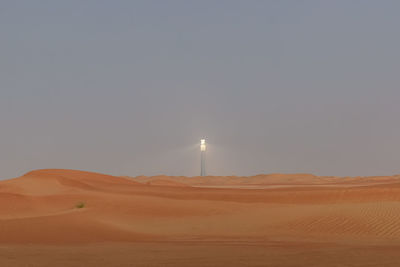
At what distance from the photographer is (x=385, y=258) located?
9328mm

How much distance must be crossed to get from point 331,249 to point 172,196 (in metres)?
21.7

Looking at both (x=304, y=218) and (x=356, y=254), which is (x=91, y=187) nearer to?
(x=304, y=218)

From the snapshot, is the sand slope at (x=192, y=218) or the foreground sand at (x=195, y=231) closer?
the foreground sand at (x=195, y=231)

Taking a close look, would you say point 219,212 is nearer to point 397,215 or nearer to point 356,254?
point 397,215

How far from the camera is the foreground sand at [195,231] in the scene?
31.7 feet

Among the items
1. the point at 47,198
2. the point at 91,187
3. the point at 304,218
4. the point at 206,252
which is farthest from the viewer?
the point at 91,187

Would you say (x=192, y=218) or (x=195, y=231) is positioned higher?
(x=192, y=218)

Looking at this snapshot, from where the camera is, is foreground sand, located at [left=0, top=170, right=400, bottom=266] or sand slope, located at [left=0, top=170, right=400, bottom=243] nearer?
foreground sand, located at [left=0, top=170, right=400, bottom=266]

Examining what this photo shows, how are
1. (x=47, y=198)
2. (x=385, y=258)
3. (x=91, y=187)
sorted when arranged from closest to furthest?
1. (x=385, y=258)
2. (x=47, y=198)
3. (x=91, y=187)

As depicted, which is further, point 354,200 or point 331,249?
point 354,200

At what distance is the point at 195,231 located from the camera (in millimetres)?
16531

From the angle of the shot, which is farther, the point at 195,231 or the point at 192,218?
the point at 192,218

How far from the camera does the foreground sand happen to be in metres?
9.66

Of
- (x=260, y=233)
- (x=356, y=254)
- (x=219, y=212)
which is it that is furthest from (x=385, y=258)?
(x=219, y=212)
